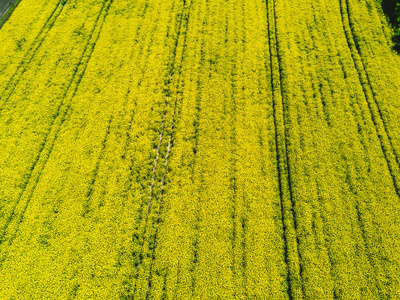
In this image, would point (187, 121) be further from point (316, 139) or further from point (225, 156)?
point (316, 139)

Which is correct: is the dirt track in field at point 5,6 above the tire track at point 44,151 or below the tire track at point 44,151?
above

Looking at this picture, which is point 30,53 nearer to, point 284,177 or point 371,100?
point 284,177

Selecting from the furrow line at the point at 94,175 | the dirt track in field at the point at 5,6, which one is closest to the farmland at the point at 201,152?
the furrow line at the point at 94,175

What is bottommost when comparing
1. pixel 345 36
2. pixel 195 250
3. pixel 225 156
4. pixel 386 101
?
pixel 195 250

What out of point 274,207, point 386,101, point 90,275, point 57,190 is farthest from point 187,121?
point 386,101

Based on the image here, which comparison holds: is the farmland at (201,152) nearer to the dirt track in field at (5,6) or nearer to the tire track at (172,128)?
the tire track at (172,128)

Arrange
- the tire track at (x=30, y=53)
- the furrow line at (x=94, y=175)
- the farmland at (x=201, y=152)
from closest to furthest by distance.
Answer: the farmland at (x=201, y=152), the furrow line at (x=94, y=175), the tire track at (x=30, y=53)
